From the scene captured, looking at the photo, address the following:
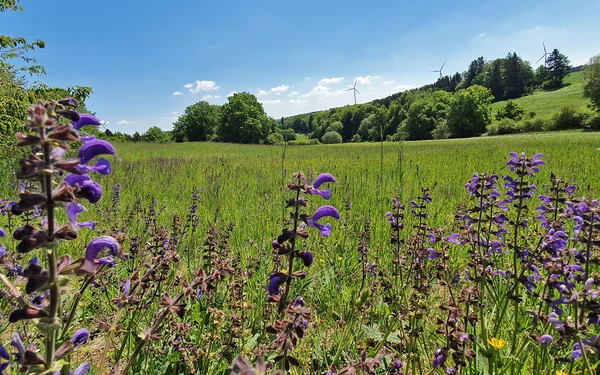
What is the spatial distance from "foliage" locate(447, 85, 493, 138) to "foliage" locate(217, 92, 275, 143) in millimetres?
39989

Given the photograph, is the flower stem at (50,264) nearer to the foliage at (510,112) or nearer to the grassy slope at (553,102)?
the grassy slope at (553,102)

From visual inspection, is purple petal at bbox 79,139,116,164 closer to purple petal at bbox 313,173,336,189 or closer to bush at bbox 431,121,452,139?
purple petal at bbox 313,173,336,189

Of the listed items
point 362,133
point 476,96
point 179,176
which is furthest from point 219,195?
point 362,133

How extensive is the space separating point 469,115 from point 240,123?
47.9 m

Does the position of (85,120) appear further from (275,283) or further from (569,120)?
(569,120)

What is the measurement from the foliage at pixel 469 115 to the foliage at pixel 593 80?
51.9 feet

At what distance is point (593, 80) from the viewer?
50750 millimetres

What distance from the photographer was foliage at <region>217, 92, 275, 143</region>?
231 feet

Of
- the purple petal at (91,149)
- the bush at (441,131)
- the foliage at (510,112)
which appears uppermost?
the foliage at (510,112)

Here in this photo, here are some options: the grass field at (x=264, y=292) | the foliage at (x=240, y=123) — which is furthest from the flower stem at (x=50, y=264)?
the foliage at (x=240, y=123)

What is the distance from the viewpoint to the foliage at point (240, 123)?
70.4m

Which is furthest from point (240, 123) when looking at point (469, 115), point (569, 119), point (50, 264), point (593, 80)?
point (50, 264)

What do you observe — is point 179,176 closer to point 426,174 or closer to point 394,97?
point 426,174

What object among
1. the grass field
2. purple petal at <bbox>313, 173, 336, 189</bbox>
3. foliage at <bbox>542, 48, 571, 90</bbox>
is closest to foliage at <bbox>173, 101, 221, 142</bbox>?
the grass field
